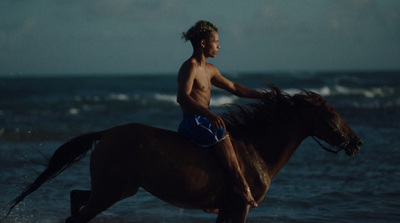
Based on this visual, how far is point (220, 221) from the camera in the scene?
417cm

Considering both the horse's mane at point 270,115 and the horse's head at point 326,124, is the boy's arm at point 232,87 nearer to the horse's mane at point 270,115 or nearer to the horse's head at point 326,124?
the horse's mane at point 270,115

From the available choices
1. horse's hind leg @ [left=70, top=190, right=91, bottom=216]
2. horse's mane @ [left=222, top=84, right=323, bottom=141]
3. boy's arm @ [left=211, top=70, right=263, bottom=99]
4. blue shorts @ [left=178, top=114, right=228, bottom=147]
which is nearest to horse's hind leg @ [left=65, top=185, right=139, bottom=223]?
horse's hind leg @ [left=70, top=190, right=91, bottom=216]

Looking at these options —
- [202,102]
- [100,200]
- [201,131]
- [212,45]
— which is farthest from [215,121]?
[100,200]

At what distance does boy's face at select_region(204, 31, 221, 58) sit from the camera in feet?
13.6

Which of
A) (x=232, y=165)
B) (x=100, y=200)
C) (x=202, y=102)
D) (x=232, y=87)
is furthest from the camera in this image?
(x=232, y=87)

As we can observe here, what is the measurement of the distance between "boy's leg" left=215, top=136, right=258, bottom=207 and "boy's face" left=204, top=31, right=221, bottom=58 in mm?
756

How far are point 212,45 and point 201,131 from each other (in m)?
0.75

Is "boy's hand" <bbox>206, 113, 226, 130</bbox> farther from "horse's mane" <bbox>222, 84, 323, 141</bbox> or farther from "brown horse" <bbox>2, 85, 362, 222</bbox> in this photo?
"horse's mane" <bbox>222, 84, 323, 141</bbox>

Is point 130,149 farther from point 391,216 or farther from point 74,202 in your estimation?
point 391,216

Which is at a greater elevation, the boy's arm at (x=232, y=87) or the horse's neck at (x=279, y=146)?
the boy's arm at (x=232, y=87)

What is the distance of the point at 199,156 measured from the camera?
404cm

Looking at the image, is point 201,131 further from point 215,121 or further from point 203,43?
point 203,43

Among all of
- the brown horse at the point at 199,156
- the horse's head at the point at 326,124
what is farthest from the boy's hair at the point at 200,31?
the horse's head at the point at 326,124

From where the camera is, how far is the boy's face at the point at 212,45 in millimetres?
4145
